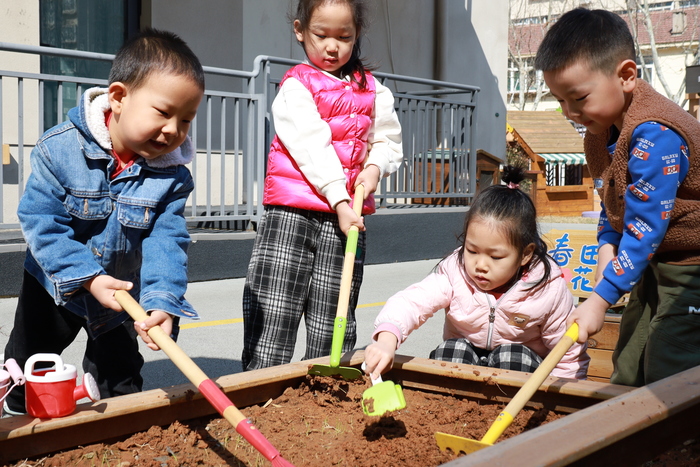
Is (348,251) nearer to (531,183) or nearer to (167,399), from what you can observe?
(167,399)

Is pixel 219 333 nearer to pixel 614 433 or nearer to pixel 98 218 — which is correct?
pixel 98 218

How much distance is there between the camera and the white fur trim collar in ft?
7.42

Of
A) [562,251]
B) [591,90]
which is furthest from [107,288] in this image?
[562,251]

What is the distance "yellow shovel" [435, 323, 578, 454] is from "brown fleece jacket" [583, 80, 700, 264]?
639 mm

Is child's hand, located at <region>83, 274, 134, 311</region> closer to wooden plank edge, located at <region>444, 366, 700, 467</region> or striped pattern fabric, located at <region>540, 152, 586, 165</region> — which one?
wooden plank edge, located at <region>444, 366, 700, 467</region>

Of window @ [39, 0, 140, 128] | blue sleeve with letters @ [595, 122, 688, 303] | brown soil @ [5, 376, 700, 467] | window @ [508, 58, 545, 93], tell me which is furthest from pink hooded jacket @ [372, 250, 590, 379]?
window @ [508, 58, 545, 93]

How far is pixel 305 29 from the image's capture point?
2.88 metres

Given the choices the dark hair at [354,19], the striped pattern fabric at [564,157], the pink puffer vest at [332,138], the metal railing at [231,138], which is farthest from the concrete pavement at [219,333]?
the striped pattern fabric at [564,157]

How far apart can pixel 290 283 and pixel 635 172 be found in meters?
1.29

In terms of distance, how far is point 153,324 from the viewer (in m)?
1.91

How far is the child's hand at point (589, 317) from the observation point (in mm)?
2041

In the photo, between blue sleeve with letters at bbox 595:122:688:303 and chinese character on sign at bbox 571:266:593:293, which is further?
chinese character on sign at bbox 571:266:593:293

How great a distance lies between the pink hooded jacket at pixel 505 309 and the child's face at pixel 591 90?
65 cm

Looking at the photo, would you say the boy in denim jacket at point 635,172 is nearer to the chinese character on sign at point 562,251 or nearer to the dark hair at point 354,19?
→ the dark hair at point 354,19
